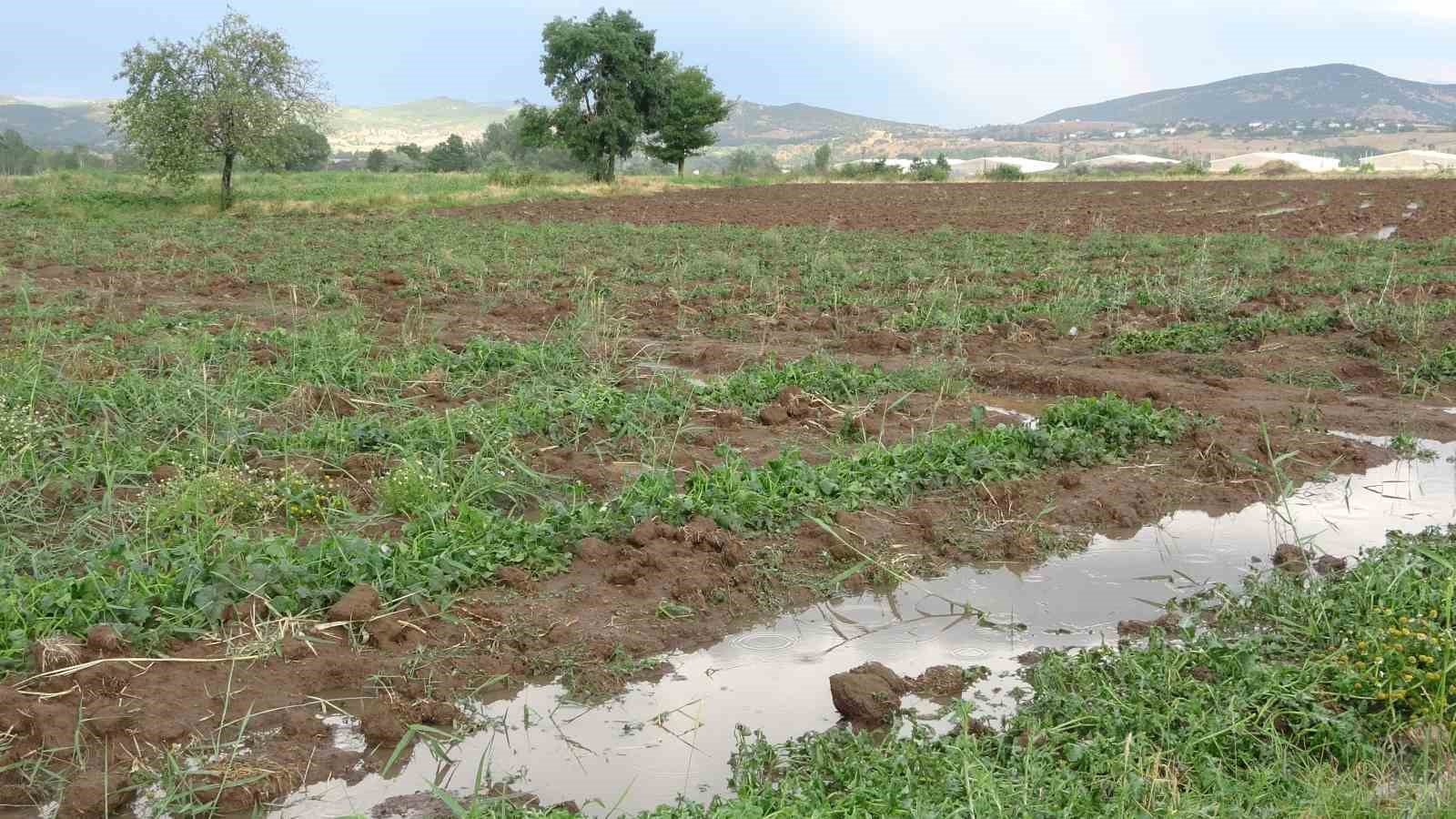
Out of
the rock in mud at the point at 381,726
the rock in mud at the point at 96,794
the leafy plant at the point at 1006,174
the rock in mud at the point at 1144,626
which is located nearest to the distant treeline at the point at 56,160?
the rock in mud at the point at 381,726

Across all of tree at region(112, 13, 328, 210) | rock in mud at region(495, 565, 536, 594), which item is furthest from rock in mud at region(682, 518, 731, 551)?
tree at region(112, 13, 328, 210)

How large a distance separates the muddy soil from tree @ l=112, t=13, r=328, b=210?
542cm

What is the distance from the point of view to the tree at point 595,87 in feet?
145

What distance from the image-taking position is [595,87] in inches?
1779

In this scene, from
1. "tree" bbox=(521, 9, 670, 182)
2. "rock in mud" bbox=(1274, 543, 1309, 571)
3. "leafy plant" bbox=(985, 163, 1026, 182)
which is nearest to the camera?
"rock in mud" bbox=(1274, 543, 1309, 571)

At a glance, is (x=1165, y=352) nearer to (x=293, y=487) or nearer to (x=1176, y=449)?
(x=1176, y=449)

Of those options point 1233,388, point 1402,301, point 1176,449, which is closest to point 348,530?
point 1176,449

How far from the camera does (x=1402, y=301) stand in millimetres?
11617

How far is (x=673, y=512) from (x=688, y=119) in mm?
48281

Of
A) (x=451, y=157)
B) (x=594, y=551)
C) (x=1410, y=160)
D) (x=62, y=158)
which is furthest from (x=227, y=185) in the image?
(x=1410, y=160)

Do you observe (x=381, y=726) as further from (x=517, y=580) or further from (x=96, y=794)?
(x=517, y=580)

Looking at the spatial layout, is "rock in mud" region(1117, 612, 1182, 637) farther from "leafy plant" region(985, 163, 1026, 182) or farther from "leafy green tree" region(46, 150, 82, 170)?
"leafy green tree" region(46, 150, 82, 170)

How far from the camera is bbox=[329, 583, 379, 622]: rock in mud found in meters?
4.57

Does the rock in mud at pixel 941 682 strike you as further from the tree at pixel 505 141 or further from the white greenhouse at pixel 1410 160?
the tree at pixel 505 141
